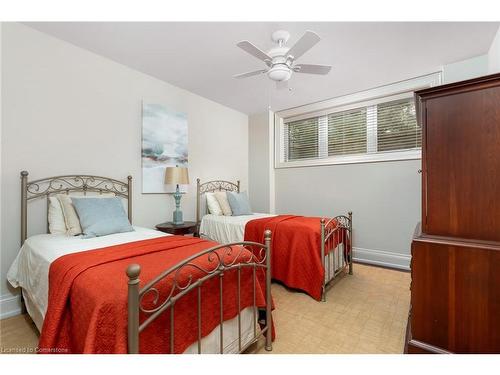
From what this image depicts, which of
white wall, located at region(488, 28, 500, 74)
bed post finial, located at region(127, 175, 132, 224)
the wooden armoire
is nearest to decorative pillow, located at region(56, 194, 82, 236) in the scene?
bed post finial, located at region(127, 175, 132, 224)

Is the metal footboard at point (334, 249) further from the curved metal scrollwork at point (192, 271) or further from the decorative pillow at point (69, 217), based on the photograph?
the decorative pillow at point (69, 217)

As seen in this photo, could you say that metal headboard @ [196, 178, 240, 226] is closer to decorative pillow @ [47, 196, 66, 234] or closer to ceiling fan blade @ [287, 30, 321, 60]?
decorative pillow @ [47, 196, 66, 234]

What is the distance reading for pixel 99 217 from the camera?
2221mm

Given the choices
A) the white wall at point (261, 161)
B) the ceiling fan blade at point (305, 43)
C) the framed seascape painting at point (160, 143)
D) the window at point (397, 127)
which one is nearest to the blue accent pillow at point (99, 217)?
the framed seascape painting at point (160, 143)

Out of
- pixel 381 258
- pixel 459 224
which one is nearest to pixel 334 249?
pixel 381 258

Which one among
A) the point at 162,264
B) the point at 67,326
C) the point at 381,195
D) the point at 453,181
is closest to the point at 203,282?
the point at 162,264

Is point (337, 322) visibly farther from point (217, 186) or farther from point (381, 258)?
point (217, 186)

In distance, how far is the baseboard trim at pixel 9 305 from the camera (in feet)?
7.00

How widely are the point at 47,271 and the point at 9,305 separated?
3.81 feet

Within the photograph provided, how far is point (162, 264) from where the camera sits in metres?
1.39

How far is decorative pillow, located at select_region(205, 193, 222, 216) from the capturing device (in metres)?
3.72

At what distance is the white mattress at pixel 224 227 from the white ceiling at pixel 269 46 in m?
1.92

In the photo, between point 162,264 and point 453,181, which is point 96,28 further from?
point 453,181

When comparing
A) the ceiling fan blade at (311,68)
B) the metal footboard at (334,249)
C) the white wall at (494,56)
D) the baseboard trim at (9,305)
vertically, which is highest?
the white wall at (494,56)
